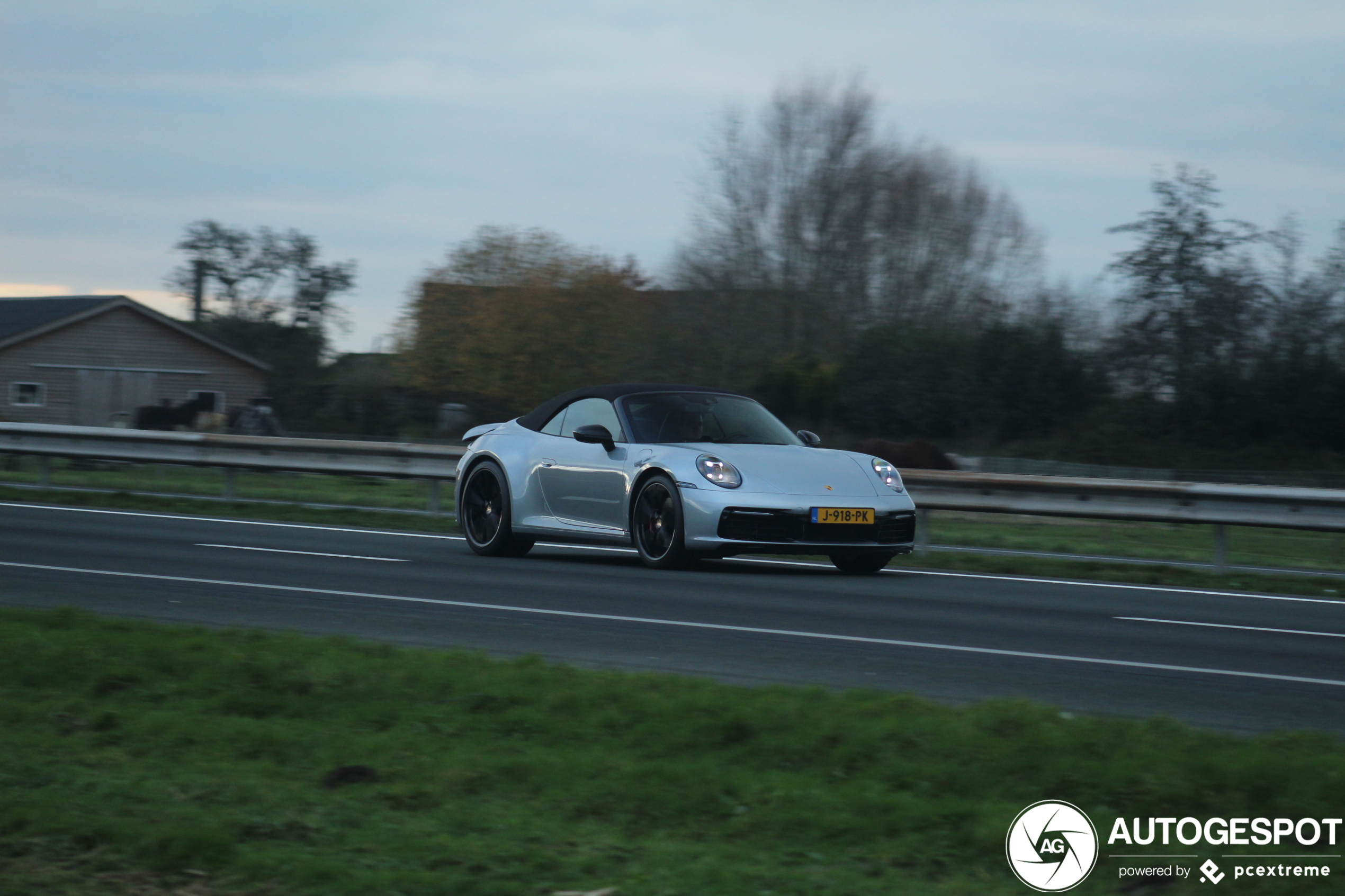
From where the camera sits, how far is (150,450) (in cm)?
2027

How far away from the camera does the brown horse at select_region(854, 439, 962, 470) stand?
88.6 feet

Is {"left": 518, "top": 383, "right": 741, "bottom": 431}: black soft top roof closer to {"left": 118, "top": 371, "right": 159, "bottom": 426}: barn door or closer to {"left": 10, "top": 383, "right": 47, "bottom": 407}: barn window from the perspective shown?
{"left": 118, "top": 371, "right": 159, "bottom": 426}: barn door

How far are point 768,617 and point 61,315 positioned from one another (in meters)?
48.0

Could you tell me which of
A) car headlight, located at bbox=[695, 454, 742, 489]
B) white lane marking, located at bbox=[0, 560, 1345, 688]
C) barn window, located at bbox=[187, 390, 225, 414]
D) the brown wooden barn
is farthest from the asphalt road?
barn window, located at bbox=[187, 390, 225, 414]

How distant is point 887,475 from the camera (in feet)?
39.8

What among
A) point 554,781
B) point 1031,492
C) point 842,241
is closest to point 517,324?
point 842,241

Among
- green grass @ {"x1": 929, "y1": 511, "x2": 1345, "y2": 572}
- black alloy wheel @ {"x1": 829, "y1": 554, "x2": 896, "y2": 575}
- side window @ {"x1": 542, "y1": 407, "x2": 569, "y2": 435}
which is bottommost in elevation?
green grass @ {"x1": 929, "y1": 511, "x2": 1345, "y2": 572}

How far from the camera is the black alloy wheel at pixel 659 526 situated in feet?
38.4

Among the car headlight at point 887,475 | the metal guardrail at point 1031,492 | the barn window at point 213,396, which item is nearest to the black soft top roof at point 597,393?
the car headlight at point 887,475

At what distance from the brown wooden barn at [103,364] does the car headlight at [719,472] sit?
35463 mm

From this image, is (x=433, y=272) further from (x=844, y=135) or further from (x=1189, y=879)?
(x=1189, y=879)

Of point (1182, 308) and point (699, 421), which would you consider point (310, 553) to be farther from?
point (1182, 308)

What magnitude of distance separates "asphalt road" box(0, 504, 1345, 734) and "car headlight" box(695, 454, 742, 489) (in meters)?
0.73
